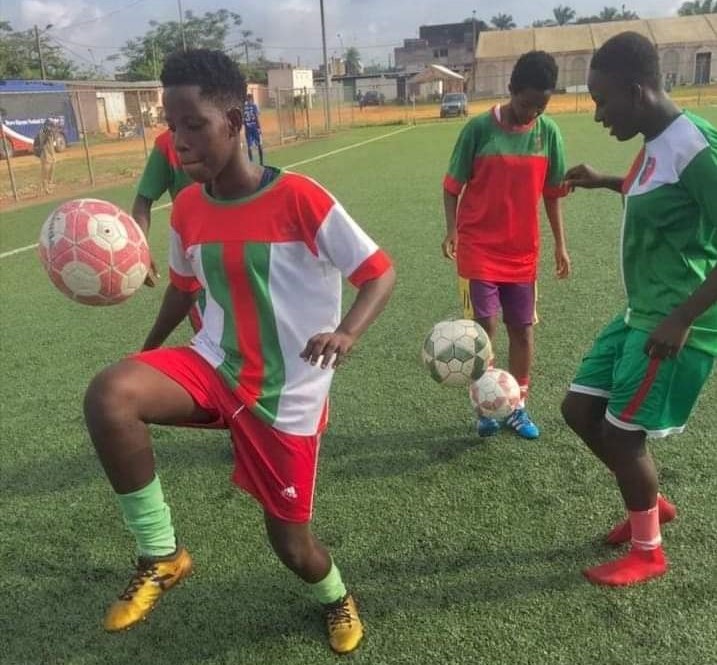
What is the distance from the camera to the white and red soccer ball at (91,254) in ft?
8.92

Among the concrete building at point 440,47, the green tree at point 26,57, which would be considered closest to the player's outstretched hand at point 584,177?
the green tree at point 26,57

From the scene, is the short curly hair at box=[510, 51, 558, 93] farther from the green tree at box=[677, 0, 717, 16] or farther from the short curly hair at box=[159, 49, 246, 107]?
the green tree at box=[677, 0, 717, 16]

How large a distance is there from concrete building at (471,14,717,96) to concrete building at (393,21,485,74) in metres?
23.4

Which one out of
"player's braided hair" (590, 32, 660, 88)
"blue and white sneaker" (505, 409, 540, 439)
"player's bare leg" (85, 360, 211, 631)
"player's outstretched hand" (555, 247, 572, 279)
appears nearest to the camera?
"player's bare leg" (85, 360, 211, 631)

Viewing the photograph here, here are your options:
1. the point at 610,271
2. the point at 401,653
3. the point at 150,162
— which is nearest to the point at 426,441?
the point at 401,653

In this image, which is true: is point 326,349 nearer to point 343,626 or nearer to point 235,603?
point 343,626

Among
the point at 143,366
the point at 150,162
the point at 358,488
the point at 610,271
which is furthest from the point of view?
the point at 610,271

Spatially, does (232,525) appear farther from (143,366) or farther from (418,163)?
(418,163)

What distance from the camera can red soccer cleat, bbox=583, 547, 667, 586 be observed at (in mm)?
2777

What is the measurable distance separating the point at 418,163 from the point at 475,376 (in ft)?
53.7

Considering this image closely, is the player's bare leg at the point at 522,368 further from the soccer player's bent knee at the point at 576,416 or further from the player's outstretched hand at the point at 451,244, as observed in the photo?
the soccer player's bent knee at the point at 576,416

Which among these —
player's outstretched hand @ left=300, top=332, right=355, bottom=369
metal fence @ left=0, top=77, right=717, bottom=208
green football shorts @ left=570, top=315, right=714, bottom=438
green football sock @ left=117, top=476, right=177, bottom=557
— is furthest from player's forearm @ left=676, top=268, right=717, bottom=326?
metal fence @ left=0, top=77, right=717, bottom=208

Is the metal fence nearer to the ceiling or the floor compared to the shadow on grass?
nearer to the floor

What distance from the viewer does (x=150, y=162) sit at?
13.3 feet
